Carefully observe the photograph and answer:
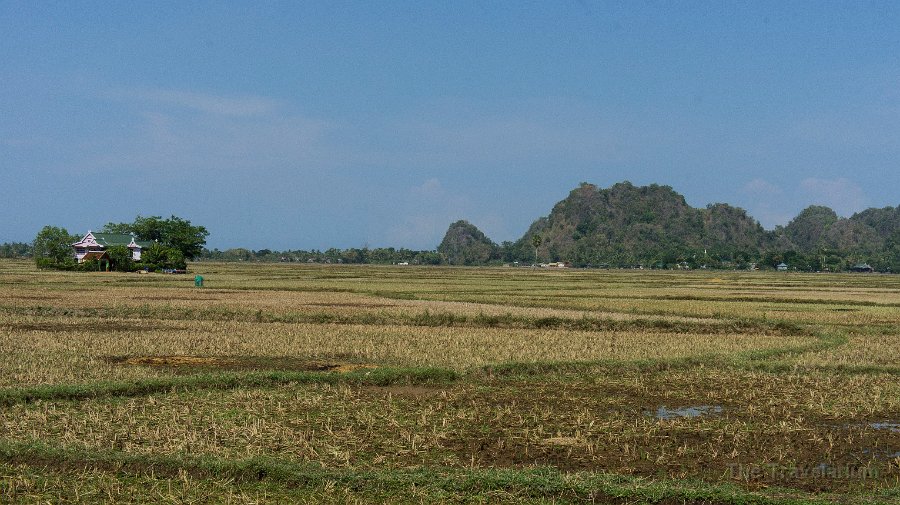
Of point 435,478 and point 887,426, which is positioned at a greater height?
point 435,478

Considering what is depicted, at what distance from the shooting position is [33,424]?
9000 mm

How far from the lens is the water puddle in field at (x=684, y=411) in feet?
33.1

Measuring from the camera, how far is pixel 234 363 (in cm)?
1435

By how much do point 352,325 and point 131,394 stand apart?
11.1m

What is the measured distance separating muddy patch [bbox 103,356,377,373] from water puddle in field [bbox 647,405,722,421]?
5.13 metres

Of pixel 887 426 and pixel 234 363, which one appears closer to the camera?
pixel 887 426

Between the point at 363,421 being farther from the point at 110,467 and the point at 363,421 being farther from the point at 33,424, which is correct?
the point at 33,424

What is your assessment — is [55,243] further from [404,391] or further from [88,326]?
[404,391]

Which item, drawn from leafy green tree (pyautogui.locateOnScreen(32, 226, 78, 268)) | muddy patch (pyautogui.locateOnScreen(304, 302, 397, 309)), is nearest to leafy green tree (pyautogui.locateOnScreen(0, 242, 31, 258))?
leafy green tree (pyautogui.locateOnScreen(32, 226, 78, 268))

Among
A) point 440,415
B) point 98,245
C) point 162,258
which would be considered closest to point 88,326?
point 440,415

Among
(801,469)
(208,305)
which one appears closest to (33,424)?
(801,469)

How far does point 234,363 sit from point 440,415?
5759 mm

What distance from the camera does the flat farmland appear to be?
6938mm

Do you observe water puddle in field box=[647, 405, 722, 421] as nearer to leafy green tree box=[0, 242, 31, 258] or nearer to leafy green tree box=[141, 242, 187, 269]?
leafy green tree box=[141, 242, 187, 269]
